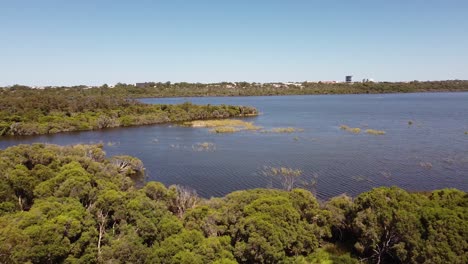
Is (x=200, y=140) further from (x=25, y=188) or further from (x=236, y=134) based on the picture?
(x=25, y=188)

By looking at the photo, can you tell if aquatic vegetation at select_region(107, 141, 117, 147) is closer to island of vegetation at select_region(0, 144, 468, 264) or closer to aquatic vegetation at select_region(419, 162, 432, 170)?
island of vegetation at select_region(0, 144, 468, 264)

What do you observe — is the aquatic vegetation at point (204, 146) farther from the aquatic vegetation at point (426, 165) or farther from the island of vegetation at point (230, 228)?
the island of vegetation at point (230, 228)

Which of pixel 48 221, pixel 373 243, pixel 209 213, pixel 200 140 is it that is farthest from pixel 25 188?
pixel 200 140

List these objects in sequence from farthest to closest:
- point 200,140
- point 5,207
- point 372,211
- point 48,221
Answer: point 200,140, point 5,207, point 372,211, point 48,221

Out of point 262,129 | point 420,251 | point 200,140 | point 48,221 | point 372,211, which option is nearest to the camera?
point 420,251

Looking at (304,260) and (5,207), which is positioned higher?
(5,207)

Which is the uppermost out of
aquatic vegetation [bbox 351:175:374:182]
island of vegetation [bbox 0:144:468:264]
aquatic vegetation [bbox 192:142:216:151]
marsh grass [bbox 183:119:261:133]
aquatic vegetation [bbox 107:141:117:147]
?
island of vegetation [bbox 0:144:468:264]

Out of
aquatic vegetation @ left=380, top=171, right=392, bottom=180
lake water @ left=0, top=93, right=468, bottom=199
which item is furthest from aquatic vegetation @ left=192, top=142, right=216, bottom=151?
aquatic vegetation @ left=380, top=171, right=392, bottom=180

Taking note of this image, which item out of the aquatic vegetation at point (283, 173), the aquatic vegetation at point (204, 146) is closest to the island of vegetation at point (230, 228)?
the aquatic vegetation at point (283, 173)
